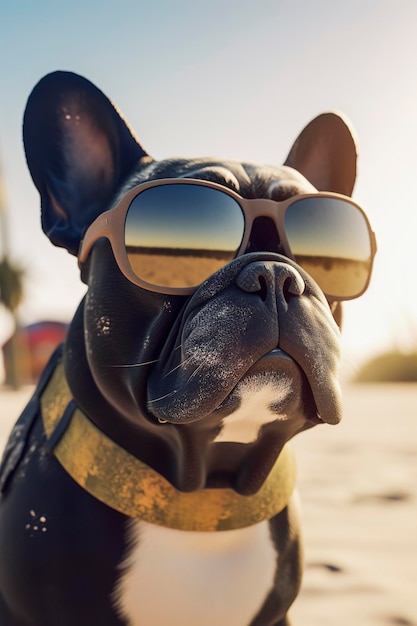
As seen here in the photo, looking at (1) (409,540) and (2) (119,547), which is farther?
(1) (409,540)

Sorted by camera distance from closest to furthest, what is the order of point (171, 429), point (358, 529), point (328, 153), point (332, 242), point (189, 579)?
point (171, 429) → point (189, 579) → point (332, 242) → point (328, 153) → point (358, 529)

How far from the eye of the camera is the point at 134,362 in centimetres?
142

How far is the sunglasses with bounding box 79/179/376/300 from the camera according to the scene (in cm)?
143

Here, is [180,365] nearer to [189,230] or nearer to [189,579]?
[189,230]

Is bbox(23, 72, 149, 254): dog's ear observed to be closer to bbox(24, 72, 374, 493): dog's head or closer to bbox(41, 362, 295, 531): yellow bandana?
bbox(24, 72, 374, 493): dog's head

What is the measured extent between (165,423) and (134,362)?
5.9 inches

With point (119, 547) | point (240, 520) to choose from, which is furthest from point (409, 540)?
point (119, 547)

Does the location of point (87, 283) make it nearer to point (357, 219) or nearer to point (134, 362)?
point (134, 362)

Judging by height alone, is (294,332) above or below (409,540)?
above

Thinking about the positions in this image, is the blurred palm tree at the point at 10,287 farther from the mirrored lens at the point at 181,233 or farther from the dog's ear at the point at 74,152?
the mirrored lens at the point at 181,233

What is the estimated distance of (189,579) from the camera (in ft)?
4.85

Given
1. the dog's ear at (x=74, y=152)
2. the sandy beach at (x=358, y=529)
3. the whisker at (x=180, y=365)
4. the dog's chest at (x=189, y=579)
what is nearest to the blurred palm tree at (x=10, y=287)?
the sandy beach at (x=358, y=529)

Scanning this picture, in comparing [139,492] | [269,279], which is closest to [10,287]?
[139,492]

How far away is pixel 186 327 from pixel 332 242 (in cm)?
49
